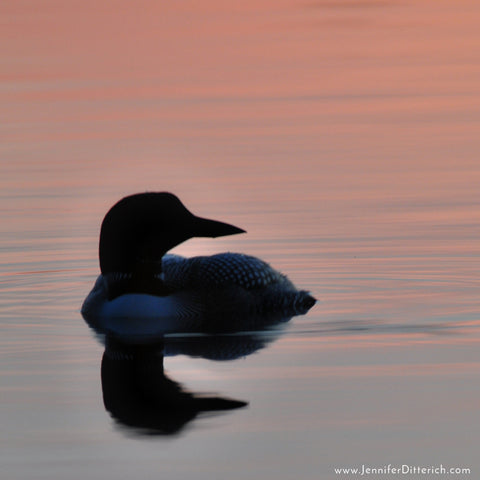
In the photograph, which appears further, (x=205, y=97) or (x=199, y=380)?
(x=205, y=97)

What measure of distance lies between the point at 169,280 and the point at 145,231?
0.29 meters

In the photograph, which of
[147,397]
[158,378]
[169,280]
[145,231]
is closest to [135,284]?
[169,280]

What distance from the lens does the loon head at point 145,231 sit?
26.5 feet

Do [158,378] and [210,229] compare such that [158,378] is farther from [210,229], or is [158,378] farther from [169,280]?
[210,229]

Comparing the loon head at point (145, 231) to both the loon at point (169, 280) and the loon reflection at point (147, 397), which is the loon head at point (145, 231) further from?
the loon reflection at point (147, 397)

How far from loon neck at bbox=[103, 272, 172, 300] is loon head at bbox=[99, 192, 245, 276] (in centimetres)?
2

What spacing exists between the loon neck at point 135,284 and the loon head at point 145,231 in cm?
2

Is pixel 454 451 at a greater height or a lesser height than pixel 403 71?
lesser

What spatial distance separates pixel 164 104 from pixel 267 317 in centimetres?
785

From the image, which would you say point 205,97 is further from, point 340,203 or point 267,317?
point 267,317

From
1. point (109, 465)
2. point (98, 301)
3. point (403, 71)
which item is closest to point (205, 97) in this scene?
point (403, 71)

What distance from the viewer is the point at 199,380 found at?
21.1 ft

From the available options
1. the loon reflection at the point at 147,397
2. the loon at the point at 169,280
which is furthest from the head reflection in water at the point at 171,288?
the loon reflection at the point at 147,397

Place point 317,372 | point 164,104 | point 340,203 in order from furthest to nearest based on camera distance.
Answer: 1. point 164,104
2. point 340,203
3. point 317,372
